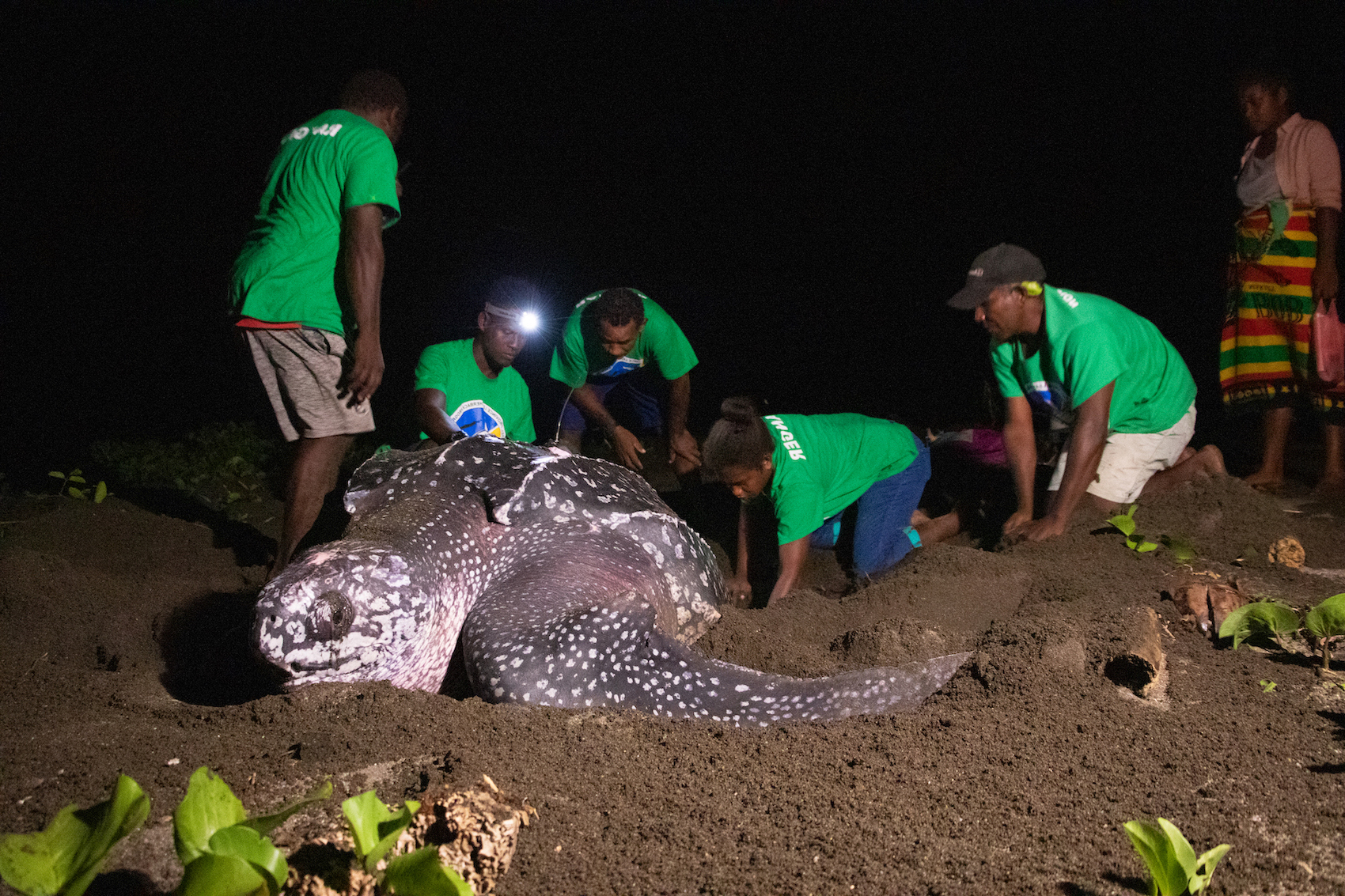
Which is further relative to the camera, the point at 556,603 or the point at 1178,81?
the point at 1178,81

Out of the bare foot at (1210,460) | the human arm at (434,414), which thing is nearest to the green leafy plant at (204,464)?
the human arm at (434,414)

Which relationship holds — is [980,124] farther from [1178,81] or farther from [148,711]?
[148,711]

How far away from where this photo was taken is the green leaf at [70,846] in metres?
0.85

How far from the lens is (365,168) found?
8.25 ft

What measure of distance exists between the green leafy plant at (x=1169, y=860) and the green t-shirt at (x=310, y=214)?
256 centimetres

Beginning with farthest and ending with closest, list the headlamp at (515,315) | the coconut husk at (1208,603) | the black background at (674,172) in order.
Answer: the black background at (674,172) < the headlamp at (515,315) < the coconut husk at (1208,603)

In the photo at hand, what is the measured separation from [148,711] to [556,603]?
2.78ft

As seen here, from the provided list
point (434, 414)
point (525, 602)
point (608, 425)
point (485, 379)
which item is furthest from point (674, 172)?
point (525, 602)

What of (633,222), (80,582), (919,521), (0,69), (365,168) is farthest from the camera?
(633,222)

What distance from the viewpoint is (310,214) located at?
8.45ft

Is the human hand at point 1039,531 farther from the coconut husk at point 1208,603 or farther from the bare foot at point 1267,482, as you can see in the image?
the bare foot at point 1267,482

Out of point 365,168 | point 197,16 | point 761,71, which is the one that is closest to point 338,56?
point 197,16

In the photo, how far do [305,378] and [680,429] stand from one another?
1.98 meters

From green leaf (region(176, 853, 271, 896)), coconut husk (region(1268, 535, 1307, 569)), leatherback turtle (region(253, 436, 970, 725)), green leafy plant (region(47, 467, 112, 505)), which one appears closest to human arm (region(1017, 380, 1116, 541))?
coconut husk (region(1268, 535, 1307, 569))
